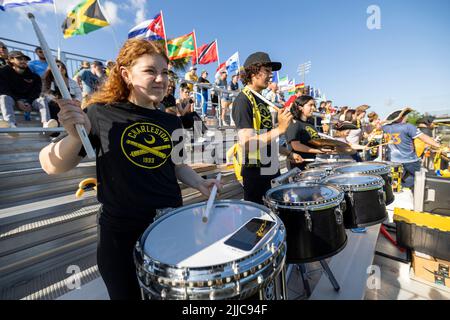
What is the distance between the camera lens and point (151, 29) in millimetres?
7855

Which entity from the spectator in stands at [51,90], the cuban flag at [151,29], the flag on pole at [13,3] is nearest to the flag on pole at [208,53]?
the cuban flag at [151,29]

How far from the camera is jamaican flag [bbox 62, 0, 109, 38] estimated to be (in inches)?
206

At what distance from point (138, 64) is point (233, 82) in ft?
31.1

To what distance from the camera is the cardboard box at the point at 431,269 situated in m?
2.30

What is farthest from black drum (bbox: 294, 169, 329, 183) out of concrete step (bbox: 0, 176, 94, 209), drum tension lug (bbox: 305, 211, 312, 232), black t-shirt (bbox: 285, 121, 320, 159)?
concrete step (bbox: 0, 176, 94, 209)

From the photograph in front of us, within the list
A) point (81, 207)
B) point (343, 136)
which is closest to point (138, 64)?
point (81, 207)

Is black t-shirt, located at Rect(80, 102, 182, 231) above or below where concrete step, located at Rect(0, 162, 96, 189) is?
above

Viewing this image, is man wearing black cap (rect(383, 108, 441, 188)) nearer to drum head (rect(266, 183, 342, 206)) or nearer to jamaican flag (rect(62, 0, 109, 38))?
drum head (rect(266, 183, 342, 206))

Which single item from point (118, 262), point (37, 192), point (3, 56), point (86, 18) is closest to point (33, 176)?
point (37, 192)

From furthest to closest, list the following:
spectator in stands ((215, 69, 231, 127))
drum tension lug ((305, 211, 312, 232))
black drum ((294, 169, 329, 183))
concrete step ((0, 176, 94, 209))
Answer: spectator in stands ((215, 69, 231, 127)) → concrete step ((0, 176, 94, 209)) → black drum ((294, 169, 329, 183)) → drum tension lug ((305, 211, 312, 232))

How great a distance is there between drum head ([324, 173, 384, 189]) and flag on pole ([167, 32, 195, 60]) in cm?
955

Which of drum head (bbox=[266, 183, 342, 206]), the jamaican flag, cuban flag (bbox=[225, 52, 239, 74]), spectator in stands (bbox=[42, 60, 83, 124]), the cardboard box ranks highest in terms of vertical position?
cuban flag (bbox=[225, 52, 239, 74])

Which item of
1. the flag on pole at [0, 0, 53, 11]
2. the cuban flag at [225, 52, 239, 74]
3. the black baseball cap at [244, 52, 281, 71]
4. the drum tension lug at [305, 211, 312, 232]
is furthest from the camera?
the cuban flag at [225, 52, 239, 74]

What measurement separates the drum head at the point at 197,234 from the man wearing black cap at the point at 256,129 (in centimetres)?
94
